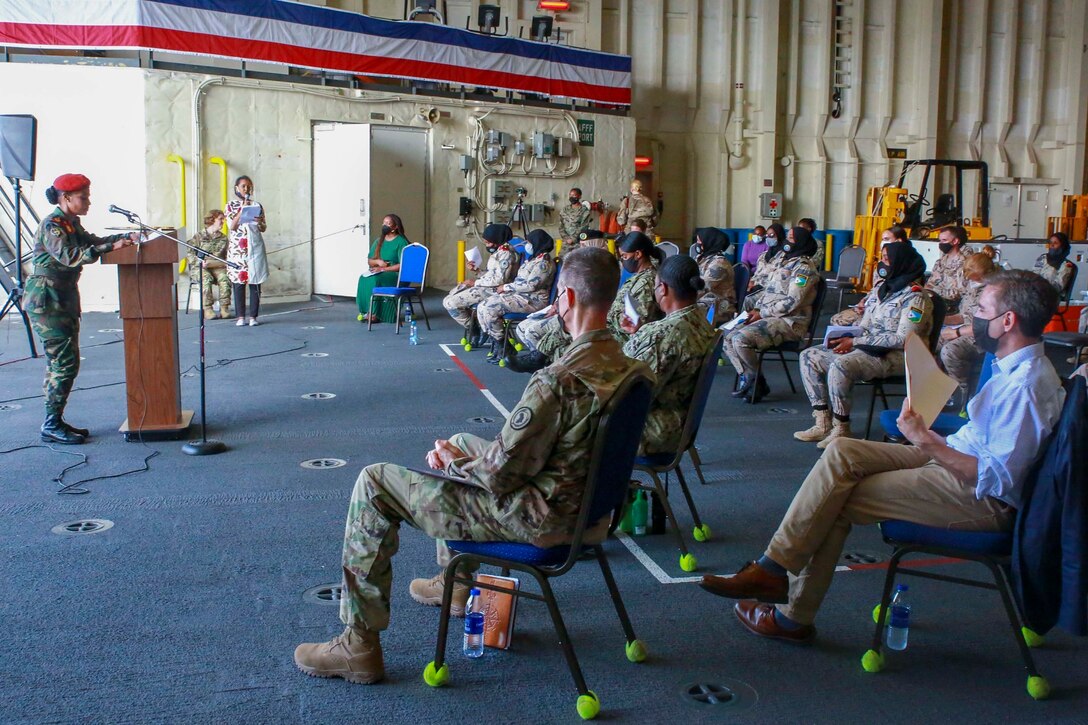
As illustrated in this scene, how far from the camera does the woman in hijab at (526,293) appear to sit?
8078mm

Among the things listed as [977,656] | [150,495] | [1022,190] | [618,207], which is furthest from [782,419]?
[1022,190]

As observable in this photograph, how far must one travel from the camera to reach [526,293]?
8125 millimetres

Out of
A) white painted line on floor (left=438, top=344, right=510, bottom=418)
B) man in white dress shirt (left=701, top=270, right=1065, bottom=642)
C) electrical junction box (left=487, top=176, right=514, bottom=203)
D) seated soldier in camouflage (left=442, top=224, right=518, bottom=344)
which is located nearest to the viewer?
man in white dress shirt (left=701, top=270, right=1065, bottom=642)

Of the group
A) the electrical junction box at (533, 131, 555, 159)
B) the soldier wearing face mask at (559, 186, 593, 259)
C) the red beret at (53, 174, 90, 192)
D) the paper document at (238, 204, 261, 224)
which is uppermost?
the electrical junction box at (533, 131, 555, 159)

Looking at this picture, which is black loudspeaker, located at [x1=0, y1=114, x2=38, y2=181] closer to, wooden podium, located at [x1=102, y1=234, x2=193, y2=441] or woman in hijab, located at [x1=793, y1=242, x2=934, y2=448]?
wooden podium, located at [x1=102, y1=234, x2=193, y2=441]

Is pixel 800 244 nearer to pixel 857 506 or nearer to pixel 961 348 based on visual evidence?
pixel 961 348

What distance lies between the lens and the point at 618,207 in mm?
15922

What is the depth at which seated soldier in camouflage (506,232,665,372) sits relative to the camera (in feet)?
18.7

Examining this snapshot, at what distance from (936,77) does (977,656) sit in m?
17.7

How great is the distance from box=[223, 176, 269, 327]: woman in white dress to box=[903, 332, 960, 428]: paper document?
840cm

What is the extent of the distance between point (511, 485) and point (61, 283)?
3823 mm

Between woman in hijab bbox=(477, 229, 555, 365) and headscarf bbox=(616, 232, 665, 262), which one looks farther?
woman in hijab bbox=(477, 229, 555, 365)

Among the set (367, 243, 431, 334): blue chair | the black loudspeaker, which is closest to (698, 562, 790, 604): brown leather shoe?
the black loudspeaker

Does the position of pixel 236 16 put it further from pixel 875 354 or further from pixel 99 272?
pixel 875 354
